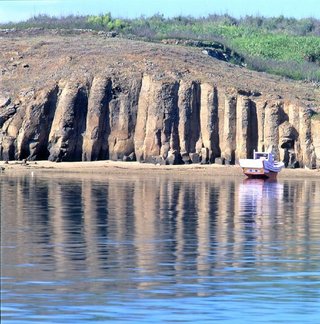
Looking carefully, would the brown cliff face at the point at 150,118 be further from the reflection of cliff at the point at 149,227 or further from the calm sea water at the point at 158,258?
the calm sea water at the point at 158,258

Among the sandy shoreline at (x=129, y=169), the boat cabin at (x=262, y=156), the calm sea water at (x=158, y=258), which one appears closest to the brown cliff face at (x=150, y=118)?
the sandy shoreline at (x=129, y=169)

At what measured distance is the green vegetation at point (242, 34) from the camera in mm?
94312

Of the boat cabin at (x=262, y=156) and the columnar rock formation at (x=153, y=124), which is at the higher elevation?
the columnar rock formation at (x=153, y=124)

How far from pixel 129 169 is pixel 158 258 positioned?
42.4 meters

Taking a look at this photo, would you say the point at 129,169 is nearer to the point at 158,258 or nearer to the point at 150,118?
the point at 150,118

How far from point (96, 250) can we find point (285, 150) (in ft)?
151

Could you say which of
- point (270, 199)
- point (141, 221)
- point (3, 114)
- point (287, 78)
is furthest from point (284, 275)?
point (287, 78)

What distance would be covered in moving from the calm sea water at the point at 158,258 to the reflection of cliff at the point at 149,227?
40 mm

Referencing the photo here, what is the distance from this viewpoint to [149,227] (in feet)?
109

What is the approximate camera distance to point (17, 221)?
34.1 m

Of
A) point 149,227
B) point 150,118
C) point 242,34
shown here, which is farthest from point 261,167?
point 242,34

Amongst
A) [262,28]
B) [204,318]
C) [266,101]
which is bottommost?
[204,318]

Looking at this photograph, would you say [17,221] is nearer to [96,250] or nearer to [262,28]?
[96,250]

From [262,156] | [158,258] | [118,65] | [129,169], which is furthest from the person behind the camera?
[118,65]
